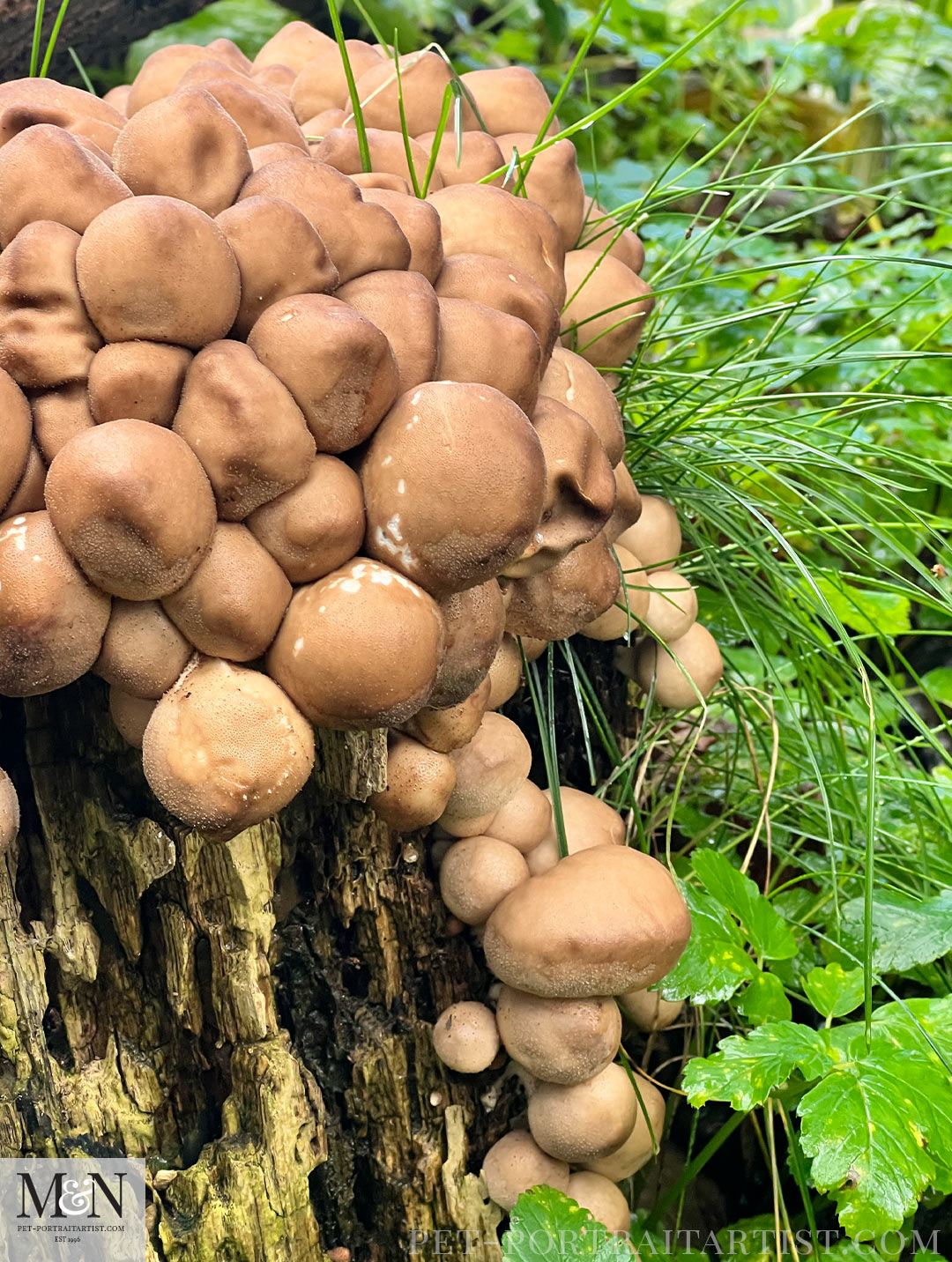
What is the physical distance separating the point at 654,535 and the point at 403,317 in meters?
0.71

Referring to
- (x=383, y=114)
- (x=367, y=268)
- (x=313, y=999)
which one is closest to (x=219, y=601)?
(x=367, y=268)

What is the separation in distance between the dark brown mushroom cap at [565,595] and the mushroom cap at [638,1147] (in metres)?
0.70

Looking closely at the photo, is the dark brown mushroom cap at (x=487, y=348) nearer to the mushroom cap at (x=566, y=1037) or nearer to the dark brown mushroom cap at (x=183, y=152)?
the dark brown mushroom cap at (x=183, y=152)

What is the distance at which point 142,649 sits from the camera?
40.8 inches

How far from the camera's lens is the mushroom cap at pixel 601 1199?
1426mm

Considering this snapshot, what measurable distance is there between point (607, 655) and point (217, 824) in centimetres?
88

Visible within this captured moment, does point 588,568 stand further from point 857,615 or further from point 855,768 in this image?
point 857,615

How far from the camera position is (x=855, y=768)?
1804mm

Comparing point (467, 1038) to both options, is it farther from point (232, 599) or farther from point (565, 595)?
point (232, 599)

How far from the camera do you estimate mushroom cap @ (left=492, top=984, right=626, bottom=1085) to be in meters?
1.36

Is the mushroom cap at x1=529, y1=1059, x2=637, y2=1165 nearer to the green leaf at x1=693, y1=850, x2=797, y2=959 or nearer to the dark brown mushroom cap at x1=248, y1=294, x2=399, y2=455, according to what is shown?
the green leaf at x1=693, y1=850, x2=797, y2=959

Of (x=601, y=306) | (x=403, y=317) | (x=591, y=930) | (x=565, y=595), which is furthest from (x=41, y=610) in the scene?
(x=601, y=306)

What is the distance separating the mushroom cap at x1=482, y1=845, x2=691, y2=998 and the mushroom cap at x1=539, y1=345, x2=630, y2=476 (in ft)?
1.80

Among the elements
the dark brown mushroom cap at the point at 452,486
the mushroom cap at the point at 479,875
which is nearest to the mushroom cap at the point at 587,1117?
the mushroom cap at the point at 479,875
